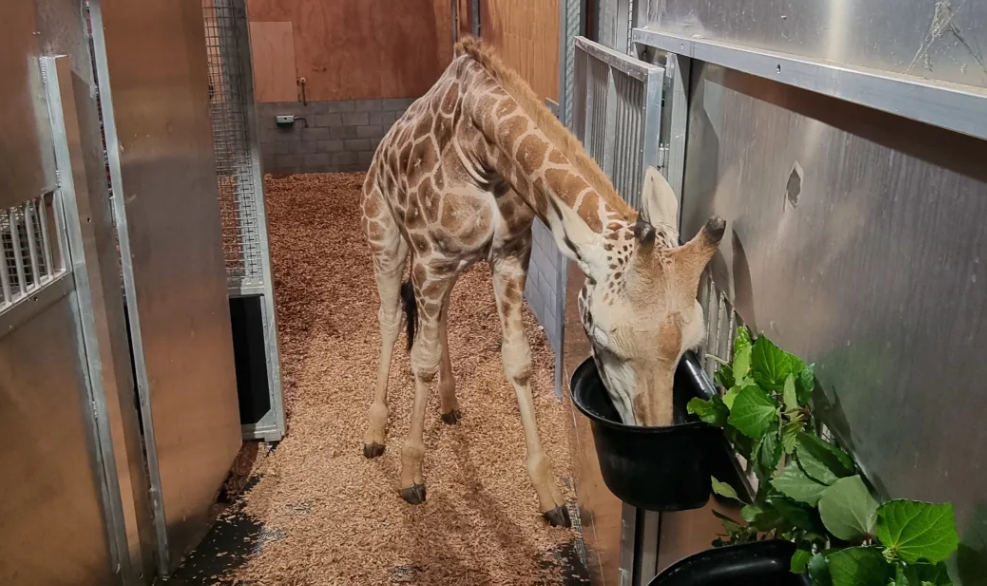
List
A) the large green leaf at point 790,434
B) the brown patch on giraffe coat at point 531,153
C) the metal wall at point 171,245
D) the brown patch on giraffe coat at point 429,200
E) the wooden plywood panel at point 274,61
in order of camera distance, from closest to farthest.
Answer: the large green leaf at point 790,434 → the brown patch on giraffe coat at point 531,153 → the metal wall at point 171,245 → the brown patch on giraffe coat at point 429,200 → the wooden plywood panel at point 274,61

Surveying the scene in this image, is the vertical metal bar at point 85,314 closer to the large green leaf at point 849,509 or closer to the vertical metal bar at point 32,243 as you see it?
the vertical metal bar at point 32,243

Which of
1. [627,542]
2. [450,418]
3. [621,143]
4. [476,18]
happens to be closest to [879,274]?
[621,143]

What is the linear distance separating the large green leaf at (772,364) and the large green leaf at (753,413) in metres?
0.03

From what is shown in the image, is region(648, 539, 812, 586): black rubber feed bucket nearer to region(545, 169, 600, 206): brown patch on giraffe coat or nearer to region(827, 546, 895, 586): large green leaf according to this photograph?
region(827, 546, 895, 586): large green leaf

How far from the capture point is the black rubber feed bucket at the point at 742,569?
Result: 0.81 m

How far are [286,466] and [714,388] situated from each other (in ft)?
6.25

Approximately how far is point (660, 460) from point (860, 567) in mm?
464

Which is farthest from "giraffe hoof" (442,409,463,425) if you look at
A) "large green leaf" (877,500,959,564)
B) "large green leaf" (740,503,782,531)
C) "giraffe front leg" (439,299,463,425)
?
"large green leaf" (877,500,959,564)

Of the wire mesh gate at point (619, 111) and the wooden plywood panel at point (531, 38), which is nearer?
the wire mesh gate at point (619, 111)

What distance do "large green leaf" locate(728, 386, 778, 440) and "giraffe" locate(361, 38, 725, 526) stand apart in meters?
0.28

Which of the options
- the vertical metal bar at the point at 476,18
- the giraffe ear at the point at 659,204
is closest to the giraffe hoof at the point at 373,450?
the giraffe ear at the point at 659,204

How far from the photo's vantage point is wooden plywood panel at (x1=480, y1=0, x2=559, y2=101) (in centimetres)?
322

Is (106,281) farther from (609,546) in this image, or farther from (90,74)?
(609,546)

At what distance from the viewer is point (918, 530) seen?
2.06ft
